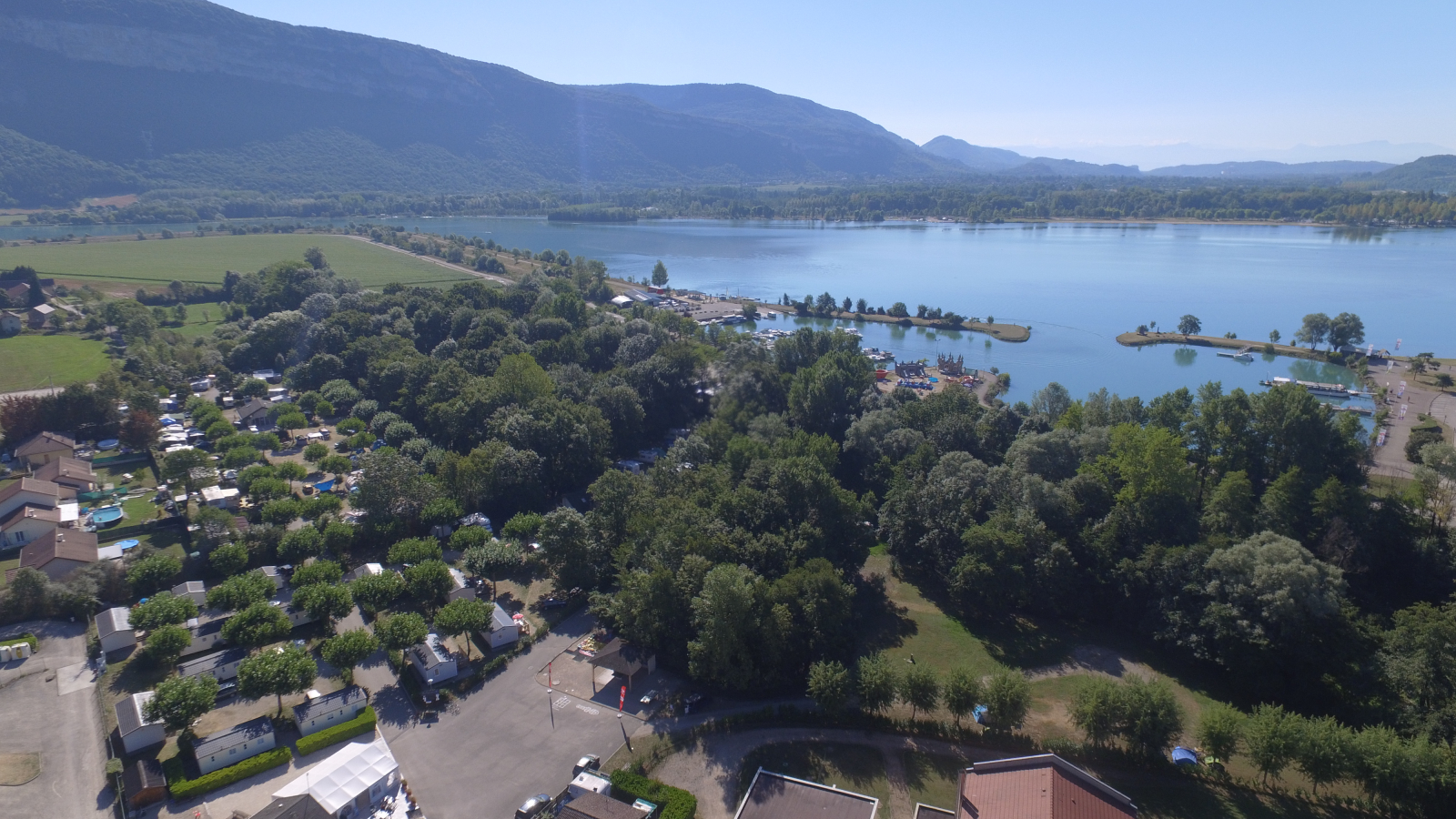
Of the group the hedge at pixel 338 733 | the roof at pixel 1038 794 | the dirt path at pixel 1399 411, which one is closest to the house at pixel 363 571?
the hedge at pixel 338 733

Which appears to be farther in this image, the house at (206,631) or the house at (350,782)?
the house at (206,631)

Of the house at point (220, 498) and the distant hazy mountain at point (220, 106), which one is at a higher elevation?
the distant hazy mountain at point (220, 106)

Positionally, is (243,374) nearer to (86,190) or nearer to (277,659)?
(277,659)

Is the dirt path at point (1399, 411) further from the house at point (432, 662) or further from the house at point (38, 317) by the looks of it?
the house at point (38, 317)

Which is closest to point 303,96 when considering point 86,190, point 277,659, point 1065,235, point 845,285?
point 86,190

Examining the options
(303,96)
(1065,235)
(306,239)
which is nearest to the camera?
(306,239)

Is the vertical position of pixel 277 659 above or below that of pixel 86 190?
below

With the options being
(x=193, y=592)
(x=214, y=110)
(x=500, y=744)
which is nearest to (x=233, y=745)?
(x=500, y=744)
